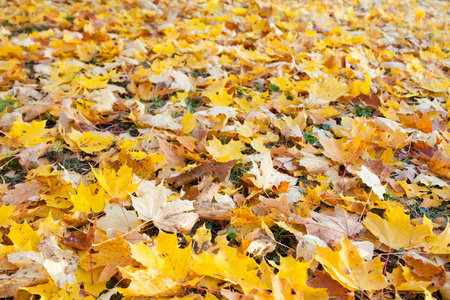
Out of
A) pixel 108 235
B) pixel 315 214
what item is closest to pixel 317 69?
pixel 315 214

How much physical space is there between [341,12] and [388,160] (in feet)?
9.07

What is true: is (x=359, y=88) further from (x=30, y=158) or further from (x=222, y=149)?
(x=30, y=158)

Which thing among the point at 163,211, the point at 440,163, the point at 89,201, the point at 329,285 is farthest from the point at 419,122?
the point at 89,201

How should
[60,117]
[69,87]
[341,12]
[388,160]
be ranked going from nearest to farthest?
[388,160], [60,117], [69,87], [341,12]

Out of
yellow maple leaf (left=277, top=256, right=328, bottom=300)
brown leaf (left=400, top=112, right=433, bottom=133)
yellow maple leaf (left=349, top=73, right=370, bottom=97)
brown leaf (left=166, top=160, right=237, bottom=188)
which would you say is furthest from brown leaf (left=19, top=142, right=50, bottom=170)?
brown leaf (left=400, top=112, right=433, bottom=133)

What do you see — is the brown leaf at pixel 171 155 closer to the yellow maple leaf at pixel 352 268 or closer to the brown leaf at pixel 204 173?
the brown leaf at pixel 204 173

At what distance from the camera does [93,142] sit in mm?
1470

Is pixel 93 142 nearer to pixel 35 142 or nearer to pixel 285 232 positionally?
pixel 35 142

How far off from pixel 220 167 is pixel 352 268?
621 millimetres

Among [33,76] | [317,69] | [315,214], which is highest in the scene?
[317,69]

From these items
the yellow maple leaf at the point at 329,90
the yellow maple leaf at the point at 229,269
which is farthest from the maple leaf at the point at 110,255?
the yellow maple leaf at the point at 329,90

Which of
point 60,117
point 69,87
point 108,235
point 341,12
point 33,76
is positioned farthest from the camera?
point 341,12

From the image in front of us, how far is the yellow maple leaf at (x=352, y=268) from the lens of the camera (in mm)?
873

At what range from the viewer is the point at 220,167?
51.2 inches
